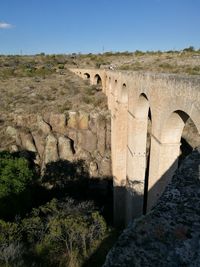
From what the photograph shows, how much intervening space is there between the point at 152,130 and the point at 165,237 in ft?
29.0

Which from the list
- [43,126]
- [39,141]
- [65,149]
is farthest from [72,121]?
[39,141]

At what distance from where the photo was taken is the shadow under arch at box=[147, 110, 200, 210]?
32.6 feet

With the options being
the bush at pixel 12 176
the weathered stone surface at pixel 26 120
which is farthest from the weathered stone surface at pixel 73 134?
the bush at pixel 12 176

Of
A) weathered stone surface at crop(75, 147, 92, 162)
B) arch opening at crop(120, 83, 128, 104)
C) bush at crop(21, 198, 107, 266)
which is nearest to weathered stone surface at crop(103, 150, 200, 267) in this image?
bush at crop(21, 198, 107, 266)

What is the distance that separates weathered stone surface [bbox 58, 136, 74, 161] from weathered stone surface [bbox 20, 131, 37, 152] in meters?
1.97

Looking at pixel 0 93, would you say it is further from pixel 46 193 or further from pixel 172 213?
pixel 172 213

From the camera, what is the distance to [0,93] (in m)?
31.9

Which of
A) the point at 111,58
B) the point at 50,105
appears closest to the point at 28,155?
the point at 50,105

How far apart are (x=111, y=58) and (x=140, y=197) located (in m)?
42.6

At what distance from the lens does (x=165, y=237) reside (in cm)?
279

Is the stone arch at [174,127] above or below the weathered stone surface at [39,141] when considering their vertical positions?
above

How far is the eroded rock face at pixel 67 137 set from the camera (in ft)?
79.5

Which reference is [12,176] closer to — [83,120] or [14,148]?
[14,148]

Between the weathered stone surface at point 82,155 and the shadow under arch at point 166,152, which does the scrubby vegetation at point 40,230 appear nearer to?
the shadow under arch at point 166,152
